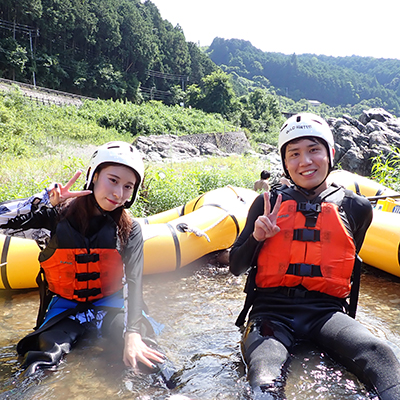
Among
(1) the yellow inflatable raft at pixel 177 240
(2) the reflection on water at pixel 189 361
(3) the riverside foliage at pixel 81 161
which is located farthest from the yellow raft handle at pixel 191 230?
(3) the riverside foliage at pixel 81 161

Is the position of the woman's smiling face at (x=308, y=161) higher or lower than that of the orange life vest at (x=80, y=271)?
higher

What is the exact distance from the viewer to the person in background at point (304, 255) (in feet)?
6.30

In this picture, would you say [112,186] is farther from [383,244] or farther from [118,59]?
[118,59]

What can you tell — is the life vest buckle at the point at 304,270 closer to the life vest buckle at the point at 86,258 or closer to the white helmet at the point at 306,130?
the white helmet at the point at 306,130

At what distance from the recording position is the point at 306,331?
6.46 feet

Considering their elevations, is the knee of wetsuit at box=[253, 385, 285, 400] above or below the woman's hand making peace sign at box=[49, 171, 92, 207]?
below

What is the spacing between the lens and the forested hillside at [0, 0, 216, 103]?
37.7 m

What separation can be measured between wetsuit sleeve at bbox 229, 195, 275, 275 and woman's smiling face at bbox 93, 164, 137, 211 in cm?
77

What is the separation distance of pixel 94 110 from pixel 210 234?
84.0 ft

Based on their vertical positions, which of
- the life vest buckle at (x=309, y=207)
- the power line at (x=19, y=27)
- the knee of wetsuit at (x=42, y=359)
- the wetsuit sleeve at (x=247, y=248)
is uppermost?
the power line at (x=19, y=27)

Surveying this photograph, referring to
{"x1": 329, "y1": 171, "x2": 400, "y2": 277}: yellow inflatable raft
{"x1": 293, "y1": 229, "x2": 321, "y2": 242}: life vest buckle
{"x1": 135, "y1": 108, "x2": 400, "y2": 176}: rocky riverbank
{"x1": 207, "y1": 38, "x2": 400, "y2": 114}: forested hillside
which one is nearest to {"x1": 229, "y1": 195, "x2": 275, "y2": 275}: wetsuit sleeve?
{"x1": 293, "y1": 229, "x2": 321, "y2": 242}: life vest buckle

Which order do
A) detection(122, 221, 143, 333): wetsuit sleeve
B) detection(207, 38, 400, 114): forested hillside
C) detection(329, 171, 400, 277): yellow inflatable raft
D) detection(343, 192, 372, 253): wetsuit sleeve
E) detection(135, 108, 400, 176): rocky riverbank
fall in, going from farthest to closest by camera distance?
detection(207, 38, 400, 114): forested hillside → detection(135, 108, 400, 176): rocky riverbank → detection(329, 171, 400, 277): yellow inflatable raft → detection(343, 192, 372, 253): wetsuit sleeve → detection(122, 221, 143, 333): wetsuit sleeve

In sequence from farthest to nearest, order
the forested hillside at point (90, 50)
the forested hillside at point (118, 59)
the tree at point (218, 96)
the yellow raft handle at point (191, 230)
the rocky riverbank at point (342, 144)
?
1. the tree at point (218, 96)
2. the forested hillside at point (118, 59)
3. the forested hillside at point (90, 50)
4. the rocky riverbank at point (342, 144)
5. the yellow raft handle at point (191, 230)

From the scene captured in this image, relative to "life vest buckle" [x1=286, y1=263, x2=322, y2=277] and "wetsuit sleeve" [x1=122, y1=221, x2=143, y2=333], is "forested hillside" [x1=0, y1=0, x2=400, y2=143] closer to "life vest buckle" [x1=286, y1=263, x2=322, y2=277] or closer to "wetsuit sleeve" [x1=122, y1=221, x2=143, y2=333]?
"wetsuit sleeve" [x1=122, y1=221, x2=143, y2=333]
